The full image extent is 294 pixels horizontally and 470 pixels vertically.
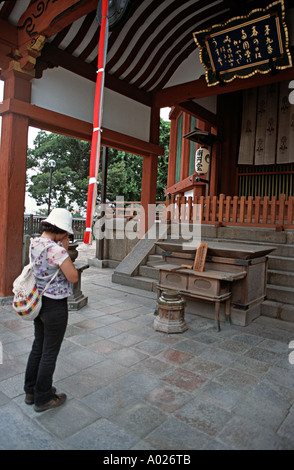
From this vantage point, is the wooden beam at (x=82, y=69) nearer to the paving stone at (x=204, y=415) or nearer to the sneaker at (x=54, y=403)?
the sneaker at (x=54, y=403)

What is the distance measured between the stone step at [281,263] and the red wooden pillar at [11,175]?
4661 millimetres

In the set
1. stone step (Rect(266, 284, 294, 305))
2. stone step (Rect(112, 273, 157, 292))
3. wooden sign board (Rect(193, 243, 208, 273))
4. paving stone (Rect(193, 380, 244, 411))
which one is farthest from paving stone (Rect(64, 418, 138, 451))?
stone step (Rect(112, 273, 157, 292))

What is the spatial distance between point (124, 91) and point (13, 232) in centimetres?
439

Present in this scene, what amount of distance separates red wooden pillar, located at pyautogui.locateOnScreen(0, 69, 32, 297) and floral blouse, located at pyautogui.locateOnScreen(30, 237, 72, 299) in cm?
343

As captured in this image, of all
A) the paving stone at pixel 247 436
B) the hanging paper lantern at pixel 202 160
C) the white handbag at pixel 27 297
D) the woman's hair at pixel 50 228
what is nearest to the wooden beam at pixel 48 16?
the woman's hair at pixel 50 228

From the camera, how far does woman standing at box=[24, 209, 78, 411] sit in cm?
240

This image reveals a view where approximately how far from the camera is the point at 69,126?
6367 mm

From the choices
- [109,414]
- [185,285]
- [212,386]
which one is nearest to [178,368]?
[212,386]

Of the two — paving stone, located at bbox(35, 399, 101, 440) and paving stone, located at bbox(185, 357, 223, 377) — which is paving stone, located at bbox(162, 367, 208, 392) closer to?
paving stone, located at bbox(185, 357, 223, 377)

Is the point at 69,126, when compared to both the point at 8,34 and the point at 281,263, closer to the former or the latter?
the point at 8,34

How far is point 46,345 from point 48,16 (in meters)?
4.99

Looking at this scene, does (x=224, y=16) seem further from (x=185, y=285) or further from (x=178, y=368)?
(x=178, y=368)

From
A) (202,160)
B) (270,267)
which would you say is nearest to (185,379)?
(270,267)

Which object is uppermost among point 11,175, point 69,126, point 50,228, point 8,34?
point 8,34
